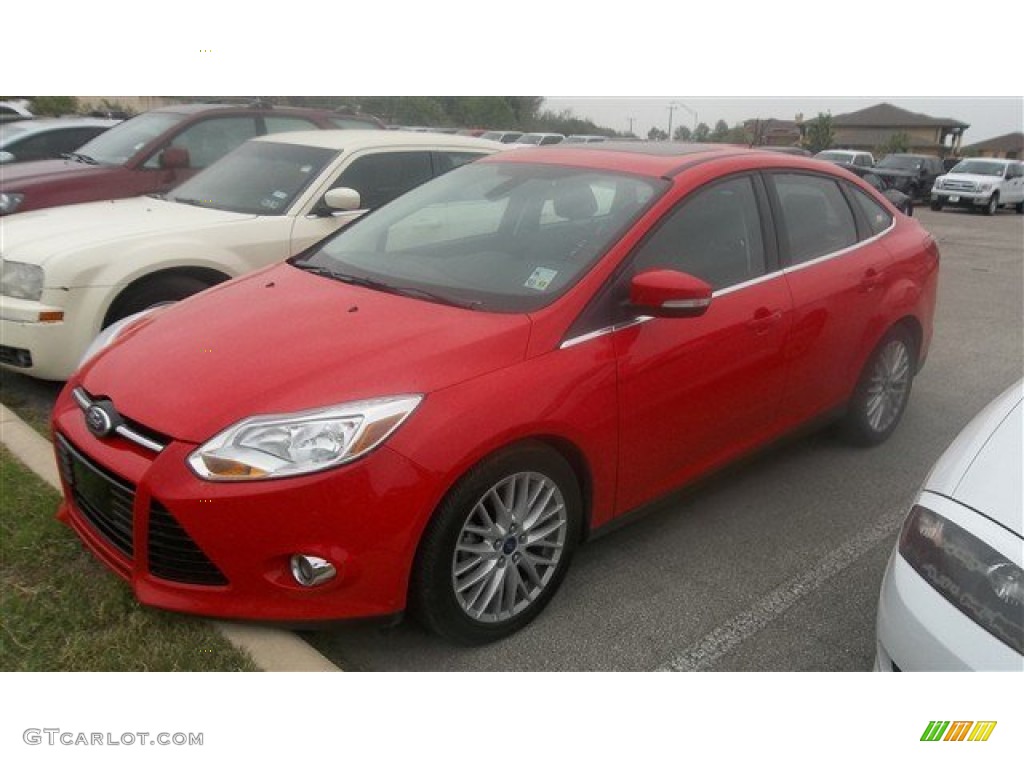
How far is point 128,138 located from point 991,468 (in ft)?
20.7

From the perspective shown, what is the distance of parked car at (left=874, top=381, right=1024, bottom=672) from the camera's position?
5.99 ft

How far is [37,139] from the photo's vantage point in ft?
28.2

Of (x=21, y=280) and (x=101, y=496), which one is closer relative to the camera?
(x=101, y=496)

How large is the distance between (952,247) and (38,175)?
11971 millimetres

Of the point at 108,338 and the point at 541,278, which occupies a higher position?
the point at 541,278

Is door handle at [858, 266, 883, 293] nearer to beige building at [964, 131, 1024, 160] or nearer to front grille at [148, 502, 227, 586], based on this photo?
beige building at [964, 131, 1024, 160]

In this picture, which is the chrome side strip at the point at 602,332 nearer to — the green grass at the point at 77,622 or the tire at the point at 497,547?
the tire at the point at 497,547

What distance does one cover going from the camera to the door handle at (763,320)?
322 centimetres

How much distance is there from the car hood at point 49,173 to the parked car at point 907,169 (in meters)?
5.26

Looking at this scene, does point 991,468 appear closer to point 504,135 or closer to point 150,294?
point 504,135

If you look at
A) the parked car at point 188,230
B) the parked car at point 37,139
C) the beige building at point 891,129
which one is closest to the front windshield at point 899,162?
the beige building at point 891,129

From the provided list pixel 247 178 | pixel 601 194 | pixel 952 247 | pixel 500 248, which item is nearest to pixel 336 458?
pixel 500 248

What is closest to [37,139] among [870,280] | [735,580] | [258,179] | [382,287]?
[258,179]

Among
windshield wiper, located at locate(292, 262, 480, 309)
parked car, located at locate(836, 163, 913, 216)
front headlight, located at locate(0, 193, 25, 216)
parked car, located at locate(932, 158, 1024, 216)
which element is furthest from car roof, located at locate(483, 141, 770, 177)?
parked car, located at locate(932, 158, 1024, 216)
